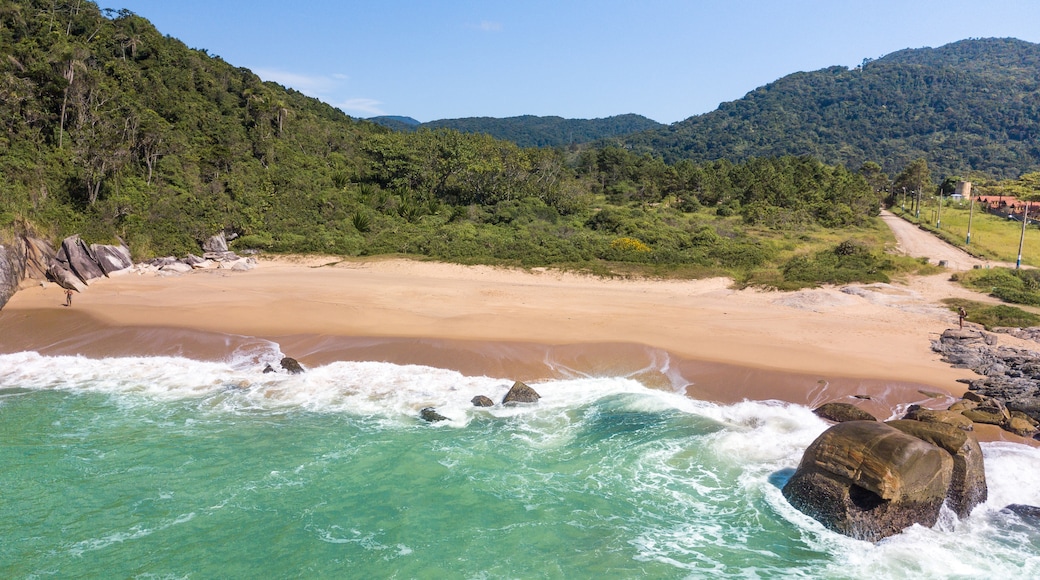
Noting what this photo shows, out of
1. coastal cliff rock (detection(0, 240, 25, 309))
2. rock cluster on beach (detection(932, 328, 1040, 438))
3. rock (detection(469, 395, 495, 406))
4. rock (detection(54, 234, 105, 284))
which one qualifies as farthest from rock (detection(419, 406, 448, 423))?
rock (detection(54, 234, 105, 284))

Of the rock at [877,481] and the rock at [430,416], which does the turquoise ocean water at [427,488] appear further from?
the rock at [877,481]

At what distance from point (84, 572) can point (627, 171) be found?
184ft

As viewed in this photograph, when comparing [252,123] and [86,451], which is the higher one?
[252,123]

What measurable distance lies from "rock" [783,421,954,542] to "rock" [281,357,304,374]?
1256cm

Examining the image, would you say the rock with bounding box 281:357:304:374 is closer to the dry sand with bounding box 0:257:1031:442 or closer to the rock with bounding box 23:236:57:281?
the dry sand with bounding box 0:257:1031:442

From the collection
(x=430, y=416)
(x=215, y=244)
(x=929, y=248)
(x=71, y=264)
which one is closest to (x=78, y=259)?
(x=71, y=264)

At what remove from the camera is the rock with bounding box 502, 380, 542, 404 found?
570 inches

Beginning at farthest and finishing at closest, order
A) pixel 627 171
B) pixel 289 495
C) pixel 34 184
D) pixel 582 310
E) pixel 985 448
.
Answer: pixel 627 171 → pixel 34 184 → pixel 582 310 → pixel 985 448 → pixel 289 495

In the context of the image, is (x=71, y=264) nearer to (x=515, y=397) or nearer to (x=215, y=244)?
(x=215, y=244)

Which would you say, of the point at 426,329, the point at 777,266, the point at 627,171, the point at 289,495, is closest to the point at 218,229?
the point at 426,329

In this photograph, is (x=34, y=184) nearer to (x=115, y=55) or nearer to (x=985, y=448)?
(x=115, y=55)

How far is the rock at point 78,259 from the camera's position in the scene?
23938mm

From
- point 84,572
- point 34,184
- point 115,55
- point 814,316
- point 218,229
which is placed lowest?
point 84,572

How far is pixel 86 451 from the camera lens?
40.2ft
